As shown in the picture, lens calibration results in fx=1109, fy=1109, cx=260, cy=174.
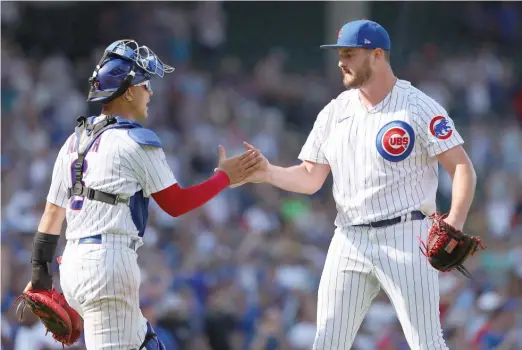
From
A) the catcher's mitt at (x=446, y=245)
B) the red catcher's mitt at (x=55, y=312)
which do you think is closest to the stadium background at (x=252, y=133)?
the red catcher's mitt at (x=55, y=312)

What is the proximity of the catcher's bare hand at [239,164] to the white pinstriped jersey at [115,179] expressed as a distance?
0.48 m

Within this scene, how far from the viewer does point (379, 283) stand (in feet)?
18.8

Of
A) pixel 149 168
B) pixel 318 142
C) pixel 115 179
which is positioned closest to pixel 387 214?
pixel 318 142

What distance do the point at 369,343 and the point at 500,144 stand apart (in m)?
4.66

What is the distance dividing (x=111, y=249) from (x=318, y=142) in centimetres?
143

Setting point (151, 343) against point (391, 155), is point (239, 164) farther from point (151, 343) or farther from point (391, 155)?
point (151, 343)

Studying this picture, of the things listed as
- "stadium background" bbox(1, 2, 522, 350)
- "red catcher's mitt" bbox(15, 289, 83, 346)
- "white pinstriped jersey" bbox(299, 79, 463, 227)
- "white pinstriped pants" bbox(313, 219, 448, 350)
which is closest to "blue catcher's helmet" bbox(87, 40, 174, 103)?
"red catcher's mitt" bbox(15, 289, 83, 346)

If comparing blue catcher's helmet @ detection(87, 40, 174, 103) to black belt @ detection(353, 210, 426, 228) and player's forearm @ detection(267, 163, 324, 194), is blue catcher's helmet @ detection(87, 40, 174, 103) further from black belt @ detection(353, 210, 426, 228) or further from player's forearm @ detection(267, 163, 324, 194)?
black belt @ detection(353, 210, 426, 228)

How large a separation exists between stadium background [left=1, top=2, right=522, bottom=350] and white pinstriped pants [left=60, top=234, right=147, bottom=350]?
10.2ft

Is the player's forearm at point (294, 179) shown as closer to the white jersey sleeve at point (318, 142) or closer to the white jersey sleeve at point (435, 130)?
the white jersey sleeve at point (318, 142)

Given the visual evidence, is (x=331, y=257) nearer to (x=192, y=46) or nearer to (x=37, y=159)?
(x=37, y=159)

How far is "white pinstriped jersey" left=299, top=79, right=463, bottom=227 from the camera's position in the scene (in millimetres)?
5574

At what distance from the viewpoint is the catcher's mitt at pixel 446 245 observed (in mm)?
5352

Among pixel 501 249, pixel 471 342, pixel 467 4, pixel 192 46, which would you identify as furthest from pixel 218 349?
pixel 467 4
